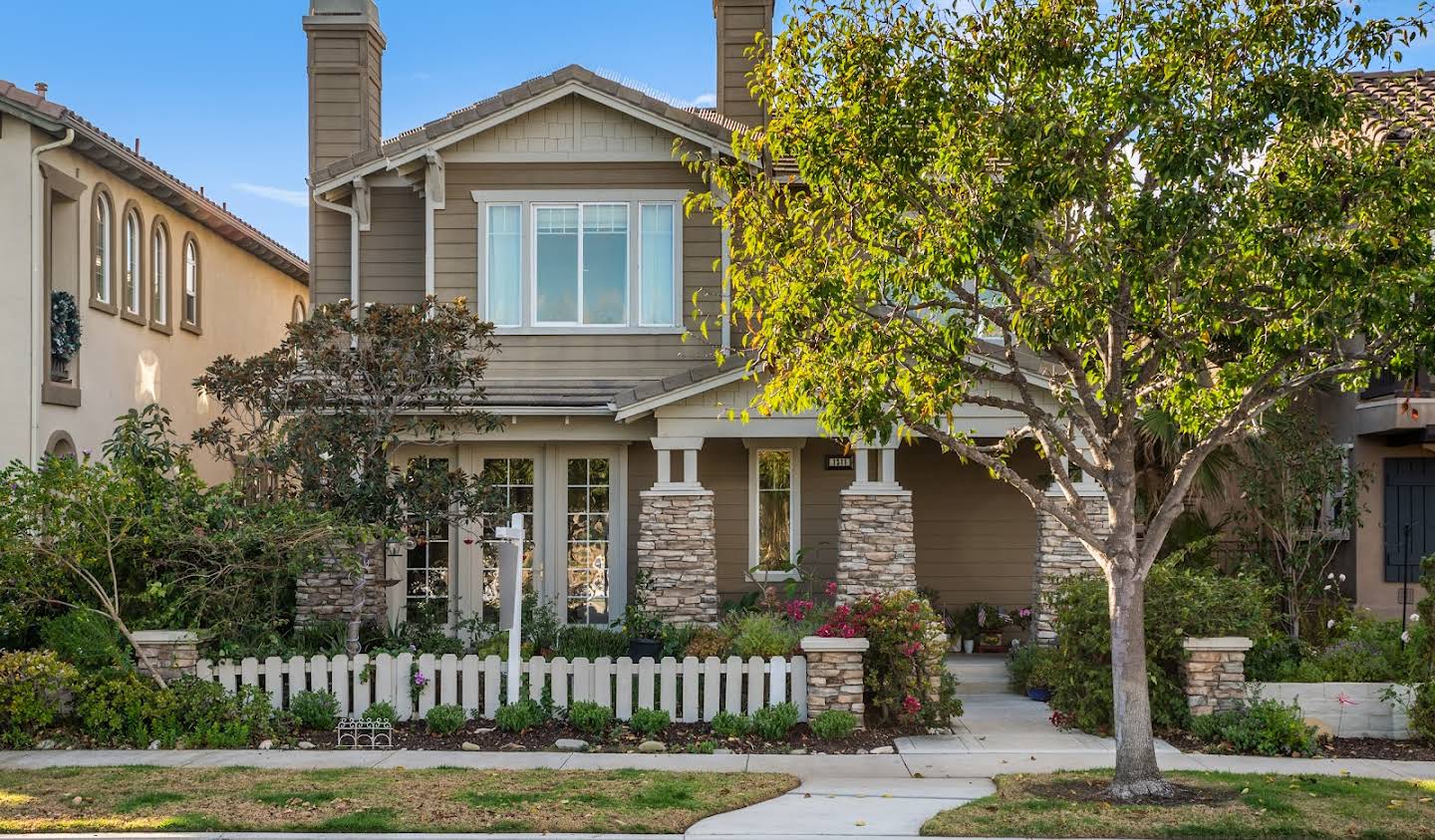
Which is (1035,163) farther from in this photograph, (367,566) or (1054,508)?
(367,566)

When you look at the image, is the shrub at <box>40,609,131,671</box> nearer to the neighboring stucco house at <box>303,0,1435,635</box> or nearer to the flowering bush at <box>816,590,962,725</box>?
the neighboring stucco house at <box>303,0,1435,635</box>

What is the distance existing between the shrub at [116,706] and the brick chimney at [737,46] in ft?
34.9

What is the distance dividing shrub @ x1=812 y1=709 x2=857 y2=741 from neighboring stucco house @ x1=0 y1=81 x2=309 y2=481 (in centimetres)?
1073

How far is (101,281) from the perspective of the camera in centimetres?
1969

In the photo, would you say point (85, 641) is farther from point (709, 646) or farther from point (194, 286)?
point (194, 286)

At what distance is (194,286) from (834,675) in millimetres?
15533

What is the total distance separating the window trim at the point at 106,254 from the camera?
19219 mm

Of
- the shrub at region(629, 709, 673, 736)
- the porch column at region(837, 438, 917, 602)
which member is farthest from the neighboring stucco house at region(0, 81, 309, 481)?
the porch column at region(837, 438, 917, 602)

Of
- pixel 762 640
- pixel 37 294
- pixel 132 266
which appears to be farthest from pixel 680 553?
pixel 132 266

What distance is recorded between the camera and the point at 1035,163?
9859 mm

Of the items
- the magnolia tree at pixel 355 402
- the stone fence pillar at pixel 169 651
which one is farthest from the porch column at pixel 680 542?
the stone fence pillar at pixel 169 651

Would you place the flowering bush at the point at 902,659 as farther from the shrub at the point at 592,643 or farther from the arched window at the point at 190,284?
the arched window at the point at 190,284

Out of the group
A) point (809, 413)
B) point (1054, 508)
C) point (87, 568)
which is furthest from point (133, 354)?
point (1054, 508)

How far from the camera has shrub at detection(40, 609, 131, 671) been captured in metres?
12.5
